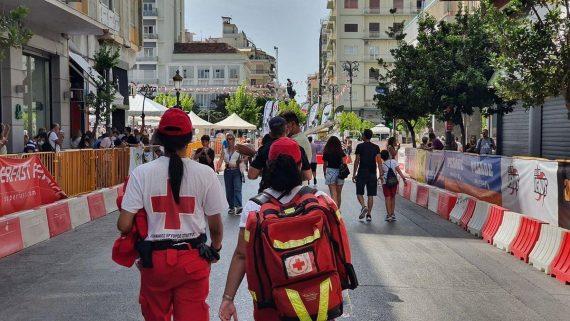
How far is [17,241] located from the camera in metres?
10.3

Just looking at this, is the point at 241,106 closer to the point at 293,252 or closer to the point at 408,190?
the point at 408,190

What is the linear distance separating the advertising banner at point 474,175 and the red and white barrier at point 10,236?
26.6 ft

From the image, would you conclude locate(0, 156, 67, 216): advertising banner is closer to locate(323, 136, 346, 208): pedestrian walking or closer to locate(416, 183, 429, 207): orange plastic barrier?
locate(323, 136, 346, 208): pedestrian walking

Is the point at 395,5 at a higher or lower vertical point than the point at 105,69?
higher

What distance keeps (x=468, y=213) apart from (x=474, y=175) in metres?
1.45

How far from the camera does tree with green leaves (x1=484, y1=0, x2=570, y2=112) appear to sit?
1321 cm

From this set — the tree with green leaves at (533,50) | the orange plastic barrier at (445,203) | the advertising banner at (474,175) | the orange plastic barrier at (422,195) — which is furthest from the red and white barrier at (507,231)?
the orange plastic barrier at (422,195)

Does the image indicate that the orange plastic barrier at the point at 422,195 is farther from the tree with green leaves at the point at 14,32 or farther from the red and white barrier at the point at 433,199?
the tree with green leaves at the point at 14,32

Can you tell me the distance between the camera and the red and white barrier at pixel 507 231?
10.5 meters

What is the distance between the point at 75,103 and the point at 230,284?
22.8m

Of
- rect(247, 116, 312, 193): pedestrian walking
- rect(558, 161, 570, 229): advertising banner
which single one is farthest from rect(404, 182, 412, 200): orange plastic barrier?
rect(247, 116, 312, 193): pedestrian walking

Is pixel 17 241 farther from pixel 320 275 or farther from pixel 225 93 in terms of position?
pixel 225 93

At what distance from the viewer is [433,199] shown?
16.5m

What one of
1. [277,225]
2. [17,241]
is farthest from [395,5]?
[277,225]
